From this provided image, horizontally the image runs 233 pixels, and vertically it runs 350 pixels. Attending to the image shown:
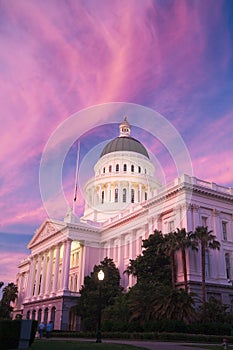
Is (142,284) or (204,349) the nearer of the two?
(204,349)

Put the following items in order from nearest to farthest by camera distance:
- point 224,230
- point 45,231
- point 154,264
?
point 154,264
point 224,230
point 45,231

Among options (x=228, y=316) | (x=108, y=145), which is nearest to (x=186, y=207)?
(x=228, y=316)

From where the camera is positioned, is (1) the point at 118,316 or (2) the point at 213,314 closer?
(2) the point at 213,314

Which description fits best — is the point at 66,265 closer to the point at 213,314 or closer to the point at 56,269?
the point at 56,269

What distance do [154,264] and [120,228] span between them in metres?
18.3

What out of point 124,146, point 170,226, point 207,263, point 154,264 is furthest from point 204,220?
point 124,146

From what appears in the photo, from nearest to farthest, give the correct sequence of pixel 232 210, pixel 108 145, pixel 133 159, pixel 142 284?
pixel 142 284, pixel 232 210, pixel 133 159, pixel 108 145

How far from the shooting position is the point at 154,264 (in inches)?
1759

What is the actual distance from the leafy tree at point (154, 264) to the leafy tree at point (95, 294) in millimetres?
7257

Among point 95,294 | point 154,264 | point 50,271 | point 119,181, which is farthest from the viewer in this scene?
point 119,181

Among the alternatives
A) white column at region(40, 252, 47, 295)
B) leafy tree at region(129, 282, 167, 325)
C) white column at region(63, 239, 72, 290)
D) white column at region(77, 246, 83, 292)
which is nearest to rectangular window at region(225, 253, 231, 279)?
leafy tree at region(129, 282, 167, 325)

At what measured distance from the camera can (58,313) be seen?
2350 inches

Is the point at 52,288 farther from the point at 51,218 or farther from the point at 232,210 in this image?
the point at 232,210

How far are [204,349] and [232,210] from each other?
1349 inches
